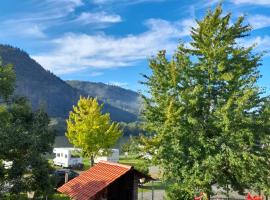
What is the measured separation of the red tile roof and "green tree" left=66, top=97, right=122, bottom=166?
15.8m

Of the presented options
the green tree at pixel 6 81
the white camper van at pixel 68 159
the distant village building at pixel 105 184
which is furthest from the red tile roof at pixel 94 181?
the white camper van at pixel 68 159

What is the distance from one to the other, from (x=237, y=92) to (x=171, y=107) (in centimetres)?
342

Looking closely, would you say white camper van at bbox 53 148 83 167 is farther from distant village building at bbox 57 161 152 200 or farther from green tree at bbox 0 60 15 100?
green tree at bbox 0 60 15 100

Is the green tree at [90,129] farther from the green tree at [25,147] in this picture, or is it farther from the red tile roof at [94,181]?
the green tree at [25,147]

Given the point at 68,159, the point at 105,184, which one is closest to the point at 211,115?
the point at 105,184

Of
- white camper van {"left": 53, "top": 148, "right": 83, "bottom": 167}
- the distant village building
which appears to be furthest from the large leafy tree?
white camper van {"left": 53, "top": 148, "right": 83, "bottom": 167}

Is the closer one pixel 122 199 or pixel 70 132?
pixel 122 199

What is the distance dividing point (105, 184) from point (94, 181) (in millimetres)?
1303

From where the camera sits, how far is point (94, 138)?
44.1 metres

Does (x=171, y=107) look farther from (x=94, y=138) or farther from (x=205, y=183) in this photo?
(x=94, y=138)

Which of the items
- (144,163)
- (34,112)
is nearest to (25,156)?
(34,112)

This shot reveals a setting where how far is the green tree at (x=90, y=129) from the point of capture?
4391 cm

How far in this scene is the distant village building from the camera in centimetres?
2557

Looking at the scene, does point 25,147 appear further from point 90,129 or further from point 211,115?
point 90,129
